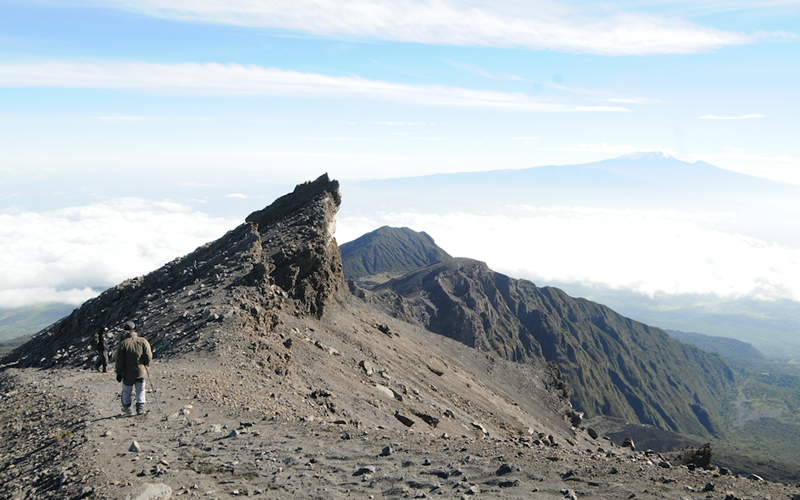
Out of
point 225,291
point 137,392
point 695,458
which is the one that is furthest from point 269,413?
point 695,458

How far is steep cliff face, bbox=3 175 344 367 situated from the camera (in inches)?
957

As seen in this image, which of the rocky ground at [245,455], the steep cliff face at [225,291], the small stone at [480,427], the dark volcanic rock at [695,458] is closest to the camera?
the rocky ground at [245,455]

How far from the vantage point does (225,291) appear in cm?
2719

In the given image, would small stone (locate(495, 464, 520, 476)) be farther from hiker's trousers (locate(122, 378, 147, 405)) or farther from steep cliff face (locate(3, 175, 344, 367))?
steep cliff face (locate(3, 175, 344, 367))

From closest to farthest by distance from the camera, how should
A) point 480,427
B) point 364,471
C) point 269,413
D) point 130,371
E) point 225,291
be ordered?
point 364,471, point 130,371, point 269,413, point 225,291, point 480,427

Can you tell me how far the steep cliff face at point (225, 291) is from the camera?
24312 mm

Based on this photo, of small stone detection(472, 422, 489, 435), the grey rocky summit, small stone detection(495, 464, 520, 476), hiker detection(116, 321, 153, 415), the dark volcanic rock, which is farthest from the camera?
small stone detection(472, 422, 489, 435)

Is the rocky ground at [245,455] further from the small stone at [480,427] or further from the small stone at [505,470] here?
the small stone at [480,427]

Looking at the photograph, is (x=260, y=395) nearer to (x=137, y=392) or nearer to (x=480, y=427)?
(x=137, y=392)

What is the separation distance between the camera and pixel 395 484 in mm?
10375

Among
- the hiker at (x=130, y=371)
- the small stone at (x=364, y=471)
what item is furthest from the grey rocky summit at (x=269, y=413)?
the hiker at (x=130, y=371)

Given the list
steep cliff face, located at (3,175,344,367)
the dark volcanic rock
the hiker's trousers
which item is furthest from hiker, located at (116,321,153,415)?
the dark volcanic rock

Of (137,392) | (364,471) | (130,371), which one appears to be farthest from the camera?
(137,392)

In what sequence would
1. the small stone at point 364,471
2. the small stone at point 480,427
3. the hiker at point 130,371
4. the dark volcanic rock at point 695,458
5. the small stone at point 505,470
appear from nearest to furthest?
the small stone at point 364,471 → the small stone at point 505,470 → the hiker at point 130,371 → the dark volcanic rock at point 695,458 → the small stone at point 480,427
